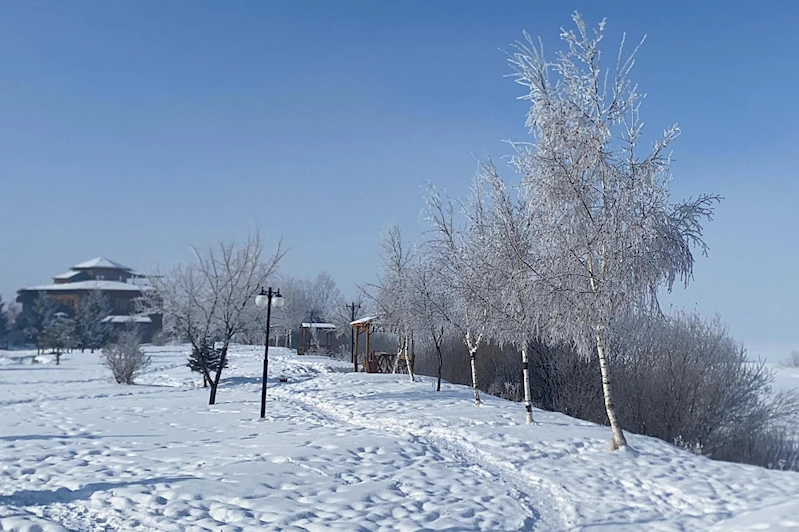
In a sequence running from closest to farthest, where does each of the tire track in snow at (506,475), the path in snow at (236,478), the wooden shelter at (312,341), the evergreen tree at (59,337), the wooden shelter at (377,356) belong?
the path in snow at (236,478), the tire track in snow at (506,475), the wooden shelter at (377,356), the wooden shelter at (312,341), the evergreen tree at (59,337)

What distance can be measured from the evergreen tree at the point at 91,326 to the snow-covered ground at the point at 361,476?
40469 millimetres

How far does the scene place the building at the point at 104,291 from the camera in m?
62.0

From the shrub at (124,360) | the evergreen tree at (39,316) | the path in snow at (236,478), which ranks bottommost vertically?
the path in snow at (236,478)

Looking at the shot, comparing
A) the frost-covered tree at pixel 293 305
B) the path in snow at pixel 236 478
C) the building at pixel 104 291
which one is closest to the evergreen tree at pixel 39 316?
the building at pixel 104 291

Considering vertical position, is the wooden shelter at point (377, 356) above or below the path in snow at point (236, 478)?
above

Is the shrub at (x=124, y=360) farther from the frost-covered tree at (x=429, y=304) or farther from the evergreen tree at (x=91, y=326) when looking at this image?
the evergreen tree at (x=91, y=326)

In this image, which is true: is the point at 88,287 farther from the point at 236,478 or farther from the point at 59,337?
the point at 236,478

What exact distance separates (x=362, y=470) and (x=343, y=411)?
8.52 meters

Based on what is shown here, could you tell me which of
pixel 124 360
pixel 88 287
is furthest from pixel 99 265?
pixel 124 360

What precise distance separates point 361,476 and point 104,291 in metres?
64.0

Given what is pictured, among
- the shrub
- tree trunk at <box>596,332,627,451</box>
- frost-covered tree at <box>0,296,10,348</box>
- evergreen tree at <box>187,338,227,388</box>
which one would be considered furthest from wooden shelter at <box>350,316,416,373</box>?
frost-covered tree at <box>0,296,10,348</box>

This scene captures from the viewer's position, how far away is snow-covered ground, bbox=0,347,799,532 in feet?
26.3

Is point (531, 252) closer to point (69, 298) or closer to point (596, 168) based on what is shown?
point (596, 168)

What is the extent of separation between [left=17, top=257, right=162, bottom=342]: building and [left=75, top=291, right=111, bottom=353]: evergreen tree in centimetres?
152
